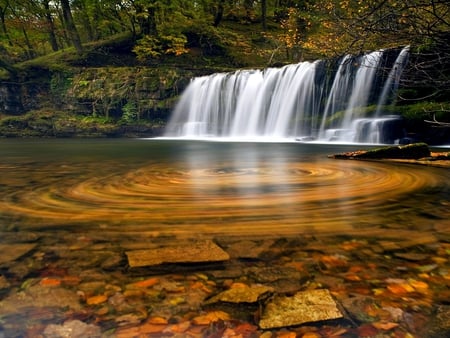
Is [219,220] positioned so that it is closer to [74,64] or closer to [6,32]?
[74,64]

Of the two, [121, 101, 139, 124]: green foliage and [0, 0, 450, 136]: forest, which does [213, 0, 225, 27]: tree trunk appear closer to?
[0, 0, 450, 136]: forest

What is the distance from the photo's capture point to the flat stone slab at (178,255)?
87.1 inches

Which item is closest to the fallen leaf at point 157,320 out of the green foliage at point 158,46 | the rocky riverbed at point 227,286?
the rocky riverbed at point 227,286

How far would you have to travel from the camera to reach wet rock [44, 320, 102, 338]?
147 centimetres

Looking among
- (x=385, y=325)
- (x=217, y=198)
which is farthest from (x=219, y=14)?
(x=385, y=325)

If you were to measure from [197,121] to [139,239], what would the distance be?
66.4 feet

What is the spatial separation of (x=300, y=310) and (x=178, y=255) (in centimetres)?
94

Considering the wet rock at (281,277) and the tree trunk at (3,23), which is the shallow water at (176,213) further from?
the tree trunk at (3,23)

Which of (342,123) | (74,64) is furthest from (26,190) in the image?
(74,64)

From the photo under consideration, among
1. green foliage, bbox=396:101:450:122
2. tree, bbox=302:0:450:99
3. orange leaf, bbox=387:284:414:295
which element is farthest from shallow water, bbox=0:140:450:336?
green foliage, bbox=396:101:450:122

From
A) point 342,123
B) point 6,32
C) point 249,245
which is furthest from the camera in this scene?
point 6,32

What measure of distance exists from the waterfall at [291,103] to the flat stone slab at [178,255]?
12.8m

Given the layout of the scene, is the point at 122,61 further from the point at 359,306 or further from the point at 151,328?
the point at 359,306

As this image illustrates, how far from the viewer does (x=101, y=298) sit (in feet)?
5.81
